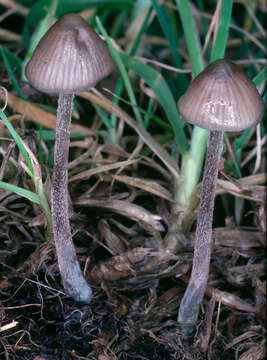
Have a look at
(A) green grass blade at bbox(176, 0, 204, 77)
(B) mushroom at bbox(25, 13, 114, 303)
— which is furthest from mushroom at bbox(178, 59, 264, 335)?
(A) green grass blade at bbox(176, 0, 204, 77)

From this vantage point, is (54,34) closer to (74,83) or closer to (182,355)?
(74,83)

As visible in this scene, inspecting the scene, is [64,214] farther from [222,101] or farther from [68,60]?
[222,101]

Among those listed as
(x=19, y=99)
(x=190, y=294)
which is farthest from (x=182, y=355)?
(x=19, y=99)

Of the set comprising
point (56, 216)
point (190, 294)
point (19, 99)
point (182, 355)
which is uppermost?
Answer: point (19, 99)

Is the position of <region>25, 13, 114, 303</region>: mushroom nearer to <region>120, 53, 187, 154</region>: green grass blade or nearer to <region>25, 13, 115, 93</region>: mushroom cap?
<region>25, 13, 115, 93</region>: mushroom cap

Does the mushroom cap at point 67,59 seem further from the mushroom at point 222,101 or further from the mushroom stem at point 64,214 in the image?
the mushroom at point 222,101
